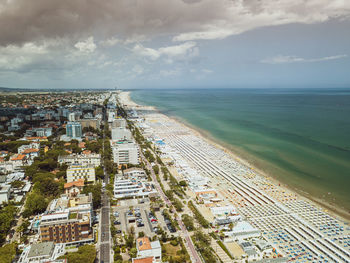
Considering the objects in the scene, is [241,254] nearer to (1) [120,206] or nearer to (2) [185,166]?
(1) [120,206]

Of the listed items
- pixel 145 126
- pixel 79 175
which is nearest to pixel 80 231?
pixel 79 175

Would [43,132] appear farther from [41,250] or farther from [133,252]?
[133,252]

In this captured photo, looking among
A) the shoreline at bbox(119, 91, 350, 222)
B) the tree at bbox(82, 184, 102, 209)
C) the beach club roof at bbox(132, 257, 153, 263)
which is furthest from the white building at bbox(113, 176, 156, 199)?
the shoreline at bbox(119, 91, 350, 222)

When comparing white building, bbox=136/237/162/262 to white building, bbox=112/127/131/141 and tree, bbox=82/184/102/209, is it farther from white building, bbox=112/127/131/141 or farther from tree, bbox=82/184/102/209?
white building, bbox=112/127/131/141

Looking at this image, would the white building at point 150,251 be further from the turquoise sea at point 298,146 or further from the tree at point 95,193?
the turquoise sea at point 298,146

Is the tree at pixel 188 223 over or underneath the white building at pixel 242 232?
over

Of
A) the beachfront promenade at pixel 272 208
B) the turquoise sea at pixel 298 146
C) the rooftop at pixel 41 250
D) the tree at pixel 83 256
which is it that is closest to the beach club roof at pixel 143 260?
the tree at pixel 83 256
